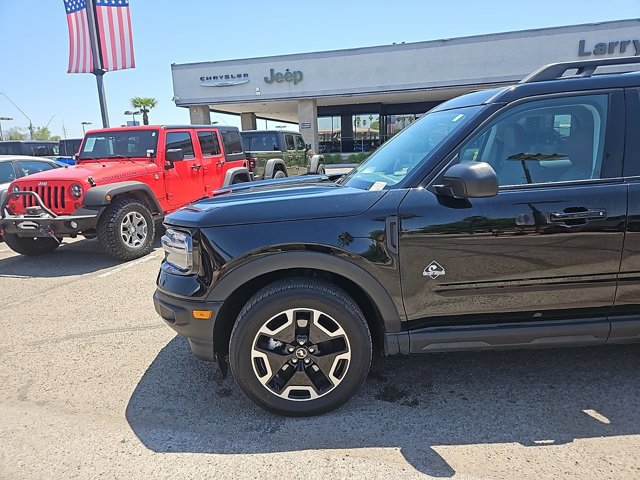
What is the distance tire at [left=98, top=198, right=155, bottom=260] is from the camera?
590 cm

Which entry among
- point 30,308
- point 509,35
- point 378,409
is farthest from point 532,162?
point 509,35

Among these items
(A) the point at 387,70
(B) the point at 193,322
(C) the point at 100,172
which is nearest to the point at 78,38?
(C) the point at 100,172

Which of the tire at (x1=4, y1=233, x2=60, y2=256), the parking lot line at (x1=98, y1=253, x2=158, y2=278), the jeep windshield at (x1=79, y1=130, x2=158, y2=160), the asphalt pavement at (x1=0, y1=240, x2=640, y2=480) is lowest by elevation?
the asphalt pavement at (x1=0, y1=240, x2=640, y2=480)

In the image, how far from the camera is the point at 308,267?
238 centimetres

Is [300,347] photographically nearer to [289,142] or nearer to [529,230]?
[529,230]

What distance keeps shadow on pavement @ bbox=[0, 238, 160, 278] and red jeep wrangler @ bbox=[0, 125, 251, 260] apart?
20cm

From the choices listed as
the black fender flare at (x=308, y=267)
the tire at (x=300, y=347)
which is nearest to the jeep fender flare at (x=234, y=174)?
the black fender flare at (x=308, y=267)

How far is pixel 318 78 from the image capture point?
2330 cm

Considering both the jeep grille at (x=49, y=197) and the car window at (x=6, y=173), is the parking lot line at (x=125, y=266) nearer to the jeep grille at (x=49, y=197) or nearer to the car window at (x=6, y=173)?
the jeep grille at (x=49, y=197)

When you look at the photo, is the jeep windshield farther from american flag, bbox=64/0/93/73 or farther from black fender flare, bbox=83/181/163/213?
american flag, bbox=64/0/93/73

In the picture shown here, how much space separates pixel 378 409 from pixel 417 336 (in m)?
0.53

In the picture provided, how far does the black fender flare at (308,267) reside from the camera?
7.75ft

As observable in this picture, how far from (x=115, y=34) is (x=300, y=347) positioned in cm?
1293

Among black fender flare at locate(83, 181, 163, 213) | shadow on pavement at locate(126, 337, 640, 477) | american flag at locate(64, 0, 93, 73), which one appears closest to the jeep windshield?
black fender flare at locate(83, 181, 163, 213)
